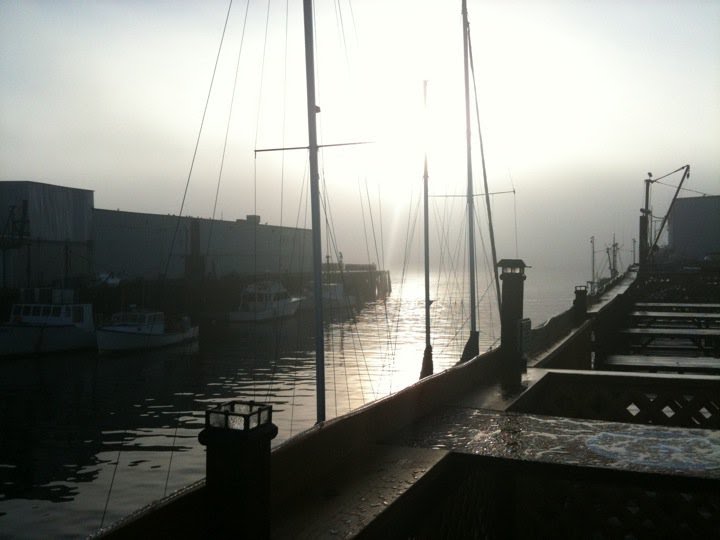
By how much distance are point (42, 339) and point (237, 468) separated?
53969mm

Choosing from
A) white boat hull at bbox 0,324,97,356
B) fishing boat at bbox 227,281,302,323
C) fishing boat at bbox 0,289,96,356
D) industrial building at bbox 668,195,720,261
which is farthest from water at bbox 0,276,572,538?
industrial building at bbox 668,195,720,261

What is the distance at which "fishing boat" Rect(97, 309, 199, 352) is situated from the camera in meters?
52.5

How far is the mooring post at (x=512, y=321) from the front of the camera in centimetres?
927


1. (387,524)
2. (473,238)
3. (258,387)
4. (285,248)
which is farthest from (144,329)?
(387,524)

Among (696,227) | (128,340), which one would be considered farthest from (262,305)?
(696,227)

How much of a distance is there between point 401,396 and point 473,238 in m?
21.8

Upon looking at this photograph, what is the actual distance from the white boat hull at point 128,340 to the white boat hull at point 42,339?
2.70m

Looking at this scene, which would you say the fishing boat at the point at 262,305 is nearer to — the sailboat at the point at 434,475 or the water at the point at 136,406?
the water at the point at 136,406

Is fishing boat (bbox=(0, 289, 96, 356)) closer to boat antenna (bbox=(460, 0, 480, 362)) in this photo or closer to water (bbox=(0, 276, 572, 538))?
water (bbox=(0, 276, 572, 538))

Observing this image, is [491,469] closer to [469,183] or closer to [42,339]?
[469,183]

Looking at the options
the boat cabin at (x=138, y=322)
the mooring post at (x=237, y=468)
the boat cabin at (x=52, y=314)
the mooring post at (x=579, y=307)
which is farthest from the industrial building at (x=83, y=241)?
the mooring post at (x=237, y=468)

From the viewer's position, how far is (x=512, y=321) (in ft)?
32.5

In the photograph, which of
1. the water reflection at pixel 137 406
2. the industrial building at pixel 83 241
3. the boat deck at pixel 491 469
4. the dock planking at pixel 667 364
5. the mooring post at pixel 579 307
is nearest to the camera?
the boat deck at pixel 491 469

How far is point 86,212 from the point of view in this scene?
2549 inches
